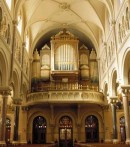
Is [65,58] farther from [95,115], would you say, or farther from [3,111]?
[3,111]

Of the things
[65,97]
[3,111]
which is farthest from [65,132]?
[3,111]

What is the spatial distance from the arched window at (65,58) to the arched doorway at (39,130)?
20.2 ft

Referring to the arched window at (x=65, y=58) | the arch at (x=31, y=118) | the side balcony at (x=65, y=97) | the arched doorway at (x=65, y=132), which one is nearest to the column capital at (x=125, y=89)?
the side balcony at (x=65, y=97)

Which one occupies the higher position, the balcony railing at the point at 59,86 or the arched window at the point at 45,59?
the arched window at the point at 45,59

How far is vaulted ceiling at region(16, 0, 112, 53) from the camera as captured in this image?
982 inches

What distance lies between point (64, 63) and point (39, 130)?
7.98 m

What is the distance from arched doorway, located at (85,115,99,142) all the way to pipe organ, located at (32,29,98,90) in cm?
427

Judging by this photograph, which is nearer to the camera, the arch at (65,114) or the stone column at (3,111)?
the stone column at (3,111)

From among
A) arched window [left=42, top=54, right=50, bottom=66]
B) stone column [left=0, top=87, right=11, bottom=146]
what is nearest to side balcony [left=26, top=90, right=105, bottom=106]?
arched window [left=42, top=54, right=50, bottom=66]

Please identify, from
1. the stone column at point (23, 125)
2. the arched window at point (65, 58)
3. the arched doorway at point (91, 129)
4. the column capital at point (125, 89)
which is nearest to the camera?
the column capital at point (125, 89)

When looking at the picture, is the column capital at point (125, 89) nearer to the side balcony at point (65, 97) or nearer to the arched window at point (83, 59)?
the side balcony at point (65, 97)

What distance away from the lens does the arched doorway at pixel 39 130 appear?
27352 millimetres

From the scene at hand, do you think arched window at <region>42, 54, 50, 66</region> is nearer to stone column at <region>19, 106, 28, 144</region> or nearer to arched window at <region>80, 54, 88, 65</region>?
arched window at <region>80, 54, 88, 65</region>

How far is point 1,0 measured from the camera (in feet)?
57.1
